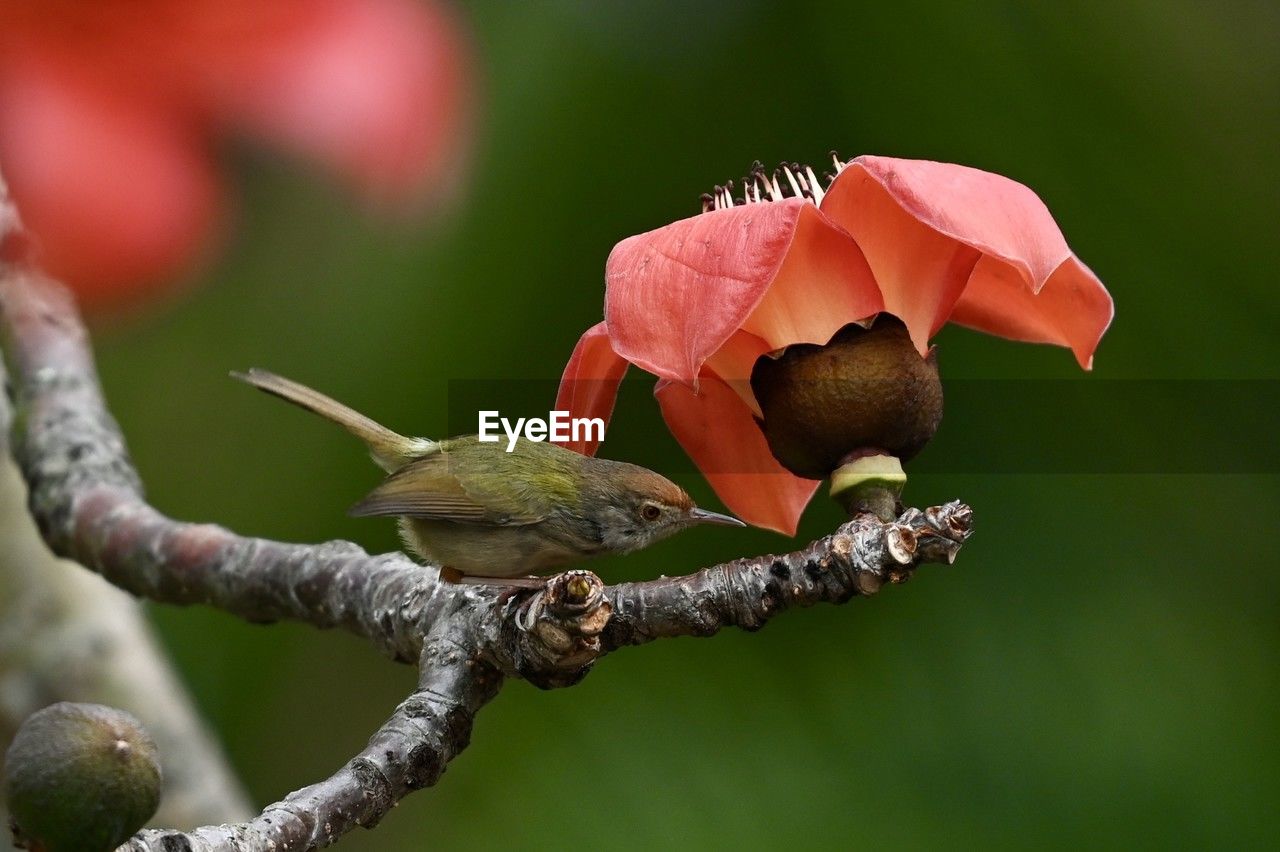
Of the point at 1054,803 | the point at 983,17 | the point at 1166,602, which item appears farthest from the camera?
the point at 983,17

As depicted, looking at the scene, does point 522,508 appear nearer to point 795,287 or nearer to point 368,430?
point 368,430

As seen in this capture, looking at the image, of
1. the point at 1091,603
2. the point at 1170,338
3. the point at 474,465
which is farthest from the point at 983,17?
the point at 474,465

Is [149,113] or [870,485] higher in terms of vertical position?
[149,113]

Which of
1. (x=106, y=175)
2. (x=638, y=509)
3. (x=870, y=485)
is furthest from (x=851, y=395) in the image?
(x=106, y=175)

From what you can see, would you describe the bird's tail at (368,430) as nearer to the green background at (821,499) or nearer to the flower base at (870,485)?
the green background at (821,499)

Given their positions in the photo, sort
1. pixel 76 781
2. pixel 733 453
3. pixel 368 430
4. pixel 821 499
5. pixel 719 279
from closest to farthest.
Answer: pixel 76 781
pixel 719 279
pixel 733 453
pixel 368 430
pixel 821 499

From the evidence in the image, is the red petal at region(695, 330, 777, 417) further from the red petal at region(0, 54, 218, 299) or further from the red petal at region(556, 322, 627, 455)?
the red petal at region(0, 54, 218, 299)

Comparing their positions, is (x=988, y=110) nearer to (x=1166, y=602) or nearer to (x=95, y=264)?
(x=1166, y=602)
